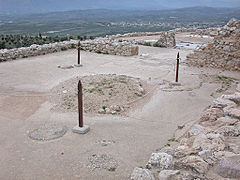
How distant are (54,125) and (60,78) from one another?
16.1ft

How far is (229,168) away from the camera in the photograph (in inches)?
153

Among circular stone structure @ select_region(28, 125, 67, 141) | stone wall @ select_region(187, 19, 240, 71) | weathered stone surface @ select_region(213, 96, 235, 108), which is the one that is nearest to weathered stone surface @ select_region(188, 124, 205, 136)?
weathered stone surface @ select_region(213, 96, 235, 108)

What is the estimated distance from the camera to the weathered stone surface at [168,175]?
3.96 metres

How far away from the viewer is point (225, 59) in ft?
44.1

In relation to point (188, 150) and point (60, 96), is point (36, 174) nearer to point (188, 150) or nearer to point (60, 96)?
point (188, 150)

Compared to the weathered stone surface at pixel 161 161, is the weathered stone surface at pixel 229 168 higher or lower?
higher

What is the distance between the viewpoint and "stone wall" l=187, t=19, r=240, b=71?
1315 cm

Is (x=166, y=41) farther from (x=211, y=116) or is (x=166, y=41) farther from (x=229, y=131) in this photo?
(x=229, y=131)

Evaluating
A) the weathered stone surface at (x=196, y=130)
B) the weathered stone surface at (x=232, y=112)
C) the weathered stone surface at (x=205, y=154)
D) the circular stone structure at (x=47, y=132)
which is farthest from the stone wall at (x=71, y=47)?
the weathered stone surface at (x=205, y=154)

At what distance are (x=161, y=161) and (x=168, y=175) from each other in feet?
1.71

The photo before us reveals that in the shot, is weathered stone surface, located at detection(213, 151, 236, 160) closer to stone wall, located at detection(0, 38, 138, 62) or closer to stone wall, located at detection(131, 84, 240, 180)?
stone wall, located at detection(131, 84, 240, 180)

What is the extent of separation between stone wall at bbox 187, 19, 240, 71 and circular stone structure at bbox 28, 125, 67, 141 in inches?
380

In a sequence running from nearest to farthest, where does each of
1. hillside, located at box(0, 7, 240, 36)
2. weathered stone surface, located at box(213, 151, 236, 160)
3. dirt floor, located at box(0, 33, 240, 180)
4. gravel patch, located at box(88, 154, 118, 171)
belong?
weathered stone surface, located at box(213, 151, 236, 160), gravel patch, located at box(88, 154, 118, 171), dirt floor, located at box(0, 33, 240, 180), hillside, located at box(0, 7, 240, 36)

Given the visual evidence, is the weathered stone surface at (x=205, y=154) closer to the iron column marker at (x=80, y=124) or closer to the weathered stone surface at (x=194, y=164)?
the weathered stone surface at (x=194, y=164)
